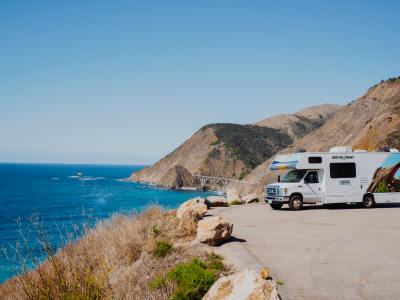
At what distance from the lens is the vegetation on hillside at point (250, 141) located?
94.3 metres

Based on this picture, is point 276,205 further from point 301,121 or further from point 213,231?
point 301,121

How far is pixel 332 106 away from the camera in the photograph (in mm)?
169375

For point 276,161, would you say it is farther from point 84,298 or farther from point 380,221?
point 84,298

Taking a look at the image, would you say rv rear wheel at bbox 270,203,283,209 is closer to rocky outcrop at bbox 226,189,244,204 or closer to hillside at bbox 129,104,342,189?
rocky outcrop at bbox 226,189,244,204

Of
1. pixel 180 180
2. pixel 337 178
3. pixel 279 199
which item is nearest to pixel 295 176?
pixel 279 199

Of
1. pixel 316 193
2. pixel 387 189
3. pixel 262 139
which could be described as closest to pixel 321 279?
pixel 316 193

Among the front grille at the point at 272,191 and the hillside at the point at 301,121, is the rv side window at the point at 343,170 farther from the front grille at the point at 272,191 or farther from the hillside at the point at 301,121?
the hillside at the point at 301,121

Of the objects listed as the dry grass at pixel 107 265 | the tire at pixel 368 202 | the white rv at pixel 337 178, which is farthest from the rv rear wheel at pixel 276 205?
the dry grass at pixel 107 265

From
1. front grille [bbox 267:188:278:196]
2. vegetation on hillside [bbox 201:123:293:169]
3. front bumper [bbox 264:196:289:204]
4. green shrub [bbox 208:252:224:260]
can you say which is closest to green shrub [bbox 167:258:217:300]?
green shrub [bbox 208:252:224:260]

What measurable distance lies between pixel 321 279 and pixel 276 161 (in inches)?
422

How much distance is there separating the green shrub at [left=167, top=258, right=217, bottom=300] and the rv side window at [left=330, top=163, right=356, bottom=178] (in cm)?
1199

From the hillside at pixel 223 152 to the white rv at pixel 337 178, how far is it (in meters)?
68.5

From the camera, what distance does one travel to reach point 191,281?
4918mm

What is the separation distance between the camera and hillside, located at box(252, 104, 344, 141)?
125512mm
